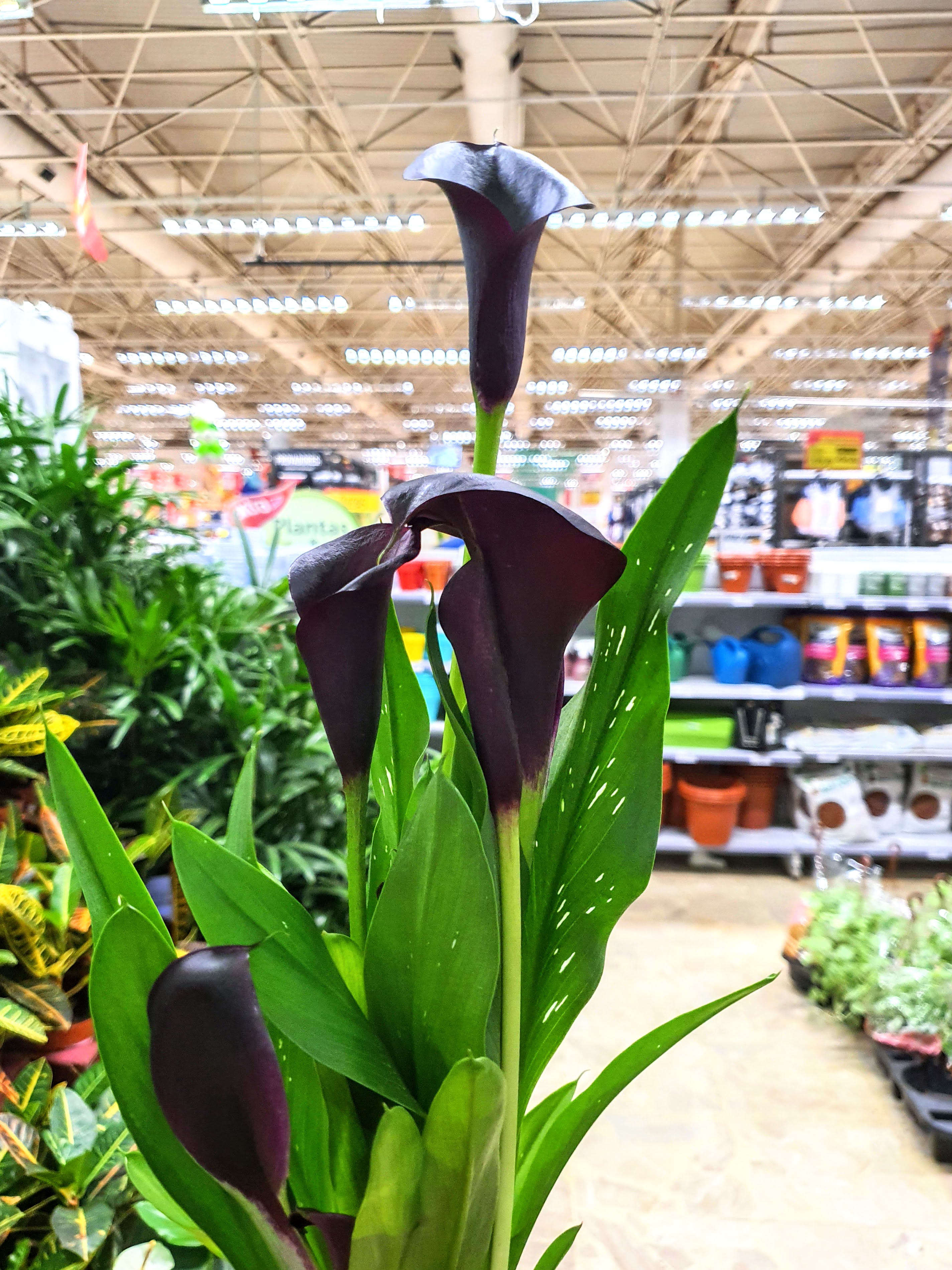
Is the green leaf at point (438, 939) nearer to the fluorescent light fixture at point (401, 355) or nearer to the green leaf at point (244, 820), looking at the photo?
the green leaf at point (244, 820)

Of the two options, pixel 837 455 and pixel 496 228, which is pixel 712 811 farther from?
pixel 496 228

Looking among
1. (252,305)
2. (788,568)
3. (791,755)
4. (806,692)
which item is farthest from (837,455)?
(252,305)

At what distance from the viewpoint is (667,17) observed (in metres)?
4.96

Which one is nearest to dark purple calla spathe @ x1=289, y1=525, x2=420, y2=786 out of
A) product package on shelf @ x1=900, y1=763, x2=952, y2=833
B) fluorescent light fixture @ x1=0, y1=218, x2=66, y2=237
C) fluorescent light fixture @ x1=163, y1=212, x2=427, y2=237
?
product package on shelf @ x1=900, y1=763, x2=952, y2=833

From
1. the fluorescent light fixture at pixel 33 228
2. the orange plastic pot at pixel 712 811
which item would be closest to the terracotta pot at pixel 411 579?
the orange plastic pot at pixel 712 811

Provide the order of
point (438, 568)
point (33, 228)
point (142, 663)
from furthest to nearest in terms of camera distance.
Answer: point (33, 228) < point (438, 568) < point (142, 663)

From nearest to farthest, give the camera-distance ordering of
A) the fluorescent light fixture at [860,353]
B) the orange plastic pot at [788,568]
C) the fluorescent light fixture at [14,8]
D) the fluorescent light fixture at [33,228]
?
the fluorescent light fixture at [14,8] < the orange plastic pot at [788,568] < the fluorescent light fixture at [33,228] < the fluorescent light fixture at [860,353]

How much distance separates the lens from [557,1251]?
52 cm

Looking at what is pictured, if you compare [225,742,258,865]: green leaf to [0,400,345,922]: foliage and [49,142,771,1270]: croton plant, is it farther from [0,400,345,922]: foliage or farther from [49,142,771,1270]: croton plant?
[0,400,345,922]: foliage

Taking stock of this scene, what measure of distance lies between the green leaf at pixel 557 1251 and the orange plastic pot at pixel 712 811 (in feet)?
11.6

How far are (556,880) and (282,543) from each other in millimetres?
2767

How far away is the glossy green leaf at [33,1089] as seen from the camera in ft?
2.93

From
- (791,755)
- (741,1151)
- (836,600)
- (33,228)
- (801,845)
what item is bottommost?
(741,1151)

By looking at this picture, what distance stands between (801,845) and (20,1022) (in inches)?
147
